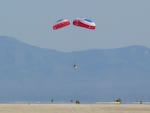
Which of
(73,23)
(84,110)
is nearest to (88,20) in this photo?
(73,23)

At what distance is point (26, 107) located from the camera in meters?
81.5

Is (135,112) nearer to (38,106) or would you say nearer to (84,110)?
(84,110)

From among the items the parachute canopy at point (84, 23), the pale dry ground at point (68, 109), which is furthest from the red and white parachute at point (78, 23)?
the pale dry ground at point (68, 109)

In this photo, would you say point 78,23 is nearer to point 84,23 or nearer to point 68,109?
point 84,23

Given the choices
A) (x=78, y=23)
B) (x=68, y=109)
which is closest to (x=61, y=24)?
(x=78, y=23)

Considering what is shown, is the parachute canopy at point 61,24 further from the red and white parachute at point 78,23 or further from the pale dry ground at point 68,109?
the pale dry ground at point 68,109

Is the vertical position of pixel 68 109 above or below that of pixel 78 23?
below

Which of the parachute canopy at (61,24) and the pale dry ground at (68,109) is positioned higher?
the parachute canopy at (61,24)

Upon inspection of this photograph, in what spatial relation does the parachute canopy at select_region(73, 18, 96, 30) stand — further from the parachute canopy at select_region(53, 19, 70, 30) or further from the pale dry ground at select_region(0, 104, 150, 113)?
the pale dry ground at select_region(0, 104, 150, 113)

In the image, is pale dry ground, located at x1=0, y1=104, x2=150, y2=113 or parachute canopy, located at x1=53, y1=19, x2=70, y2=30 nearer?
pale dry ground, located at x1=0, y1=104, x2=150, y2=113

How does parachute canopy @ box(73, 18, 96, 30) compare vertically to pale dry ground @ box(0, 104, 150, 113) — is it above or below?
above

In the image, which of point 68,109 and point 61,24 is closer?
point 68,109

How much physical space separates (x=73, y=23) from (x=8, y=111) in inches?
510

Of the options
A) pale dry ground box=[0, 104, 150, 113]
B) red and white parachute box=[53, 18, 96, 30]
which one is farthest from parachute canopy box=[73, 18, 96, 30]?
pale dry ground box=[0, 104, 150, 113]
